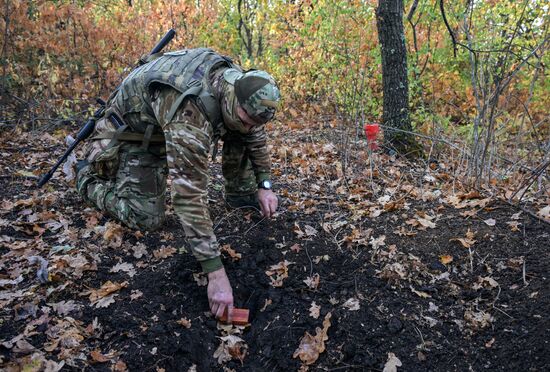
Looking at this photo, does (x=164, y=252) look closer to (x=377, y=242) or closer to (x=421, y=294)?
(x=377, y=242)

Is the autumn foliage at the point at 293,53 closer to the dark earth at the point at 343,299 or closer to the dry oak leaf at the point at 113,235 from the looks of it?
the dark earth at the point at 343,299

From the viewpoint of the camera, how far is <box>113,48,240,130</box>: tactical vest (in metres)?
2.81

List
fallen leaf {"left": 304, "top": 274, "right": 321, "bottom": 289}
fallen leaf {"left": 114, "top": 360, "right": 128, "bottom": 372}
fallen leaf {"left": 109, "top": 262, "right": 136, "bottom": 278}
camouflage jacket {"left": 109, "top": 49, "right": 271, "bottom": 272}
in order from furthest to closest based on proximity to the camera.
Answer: fallen leaf {"left": 109, "top": 262, "right": 136, "bottom": 278} < fallen leaf {"left": 304, "top": 274, "right": 321, "bottom": 289} < camouflage jacket {"left": 109, "top": 49, "right": 271, "bottom": 272} < fallen leaf {"left": 114, "top": 360, "right": 128, "bottom": 372}

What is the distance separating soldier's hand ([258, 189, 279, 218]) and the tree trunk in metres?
2.57

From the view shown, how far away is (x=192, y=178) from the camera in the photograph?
273cm

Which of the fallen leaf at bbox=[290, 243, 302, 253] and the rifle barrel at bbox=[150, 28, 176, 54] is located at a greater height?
the rifle barrel at bbox=[150, 28, 176, 54]

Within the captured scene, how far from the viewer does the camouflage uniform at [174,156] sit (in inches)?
107

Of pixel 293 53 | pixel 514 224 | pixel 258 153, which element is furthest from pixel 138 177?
pixel 293 53

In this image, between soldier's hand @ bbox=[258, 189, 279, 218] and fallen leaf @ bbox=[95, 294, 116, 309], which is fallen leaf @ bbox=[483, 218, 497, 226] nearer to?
soldier's hand @ bbox=[258, 189, 279, 218]

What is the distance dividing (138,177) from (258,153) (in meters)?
1.03

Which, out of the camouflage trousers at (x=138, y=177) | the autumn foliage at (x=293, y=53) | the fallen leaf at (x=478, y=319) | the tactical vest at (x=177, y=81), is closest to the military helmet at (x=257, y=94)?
the tactical vest at (x=177, y=81)

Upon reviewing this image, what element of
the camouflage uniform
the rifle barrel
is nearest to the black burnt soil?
the camouflage uniform

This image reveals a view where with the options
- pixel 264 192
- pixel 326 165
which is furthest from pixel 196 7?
pixel 264 192

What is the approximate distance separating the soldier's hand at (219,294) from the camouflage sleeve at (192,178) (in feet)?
0.18
